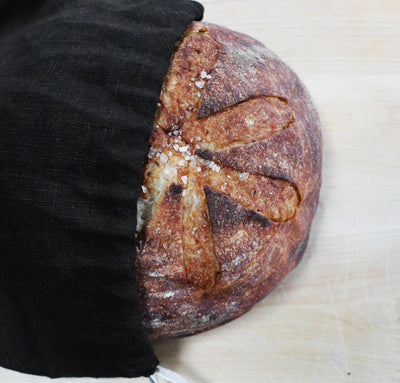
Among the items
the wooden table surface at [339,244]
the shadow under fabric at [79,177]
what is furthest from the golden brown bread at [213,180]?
the wooden table surface at [339,244]

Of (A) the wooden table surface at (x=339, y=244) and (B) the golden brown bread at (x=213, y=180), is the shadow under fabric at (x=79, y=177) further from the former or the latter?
(A) the wooden table surface at (x=339, y=244)

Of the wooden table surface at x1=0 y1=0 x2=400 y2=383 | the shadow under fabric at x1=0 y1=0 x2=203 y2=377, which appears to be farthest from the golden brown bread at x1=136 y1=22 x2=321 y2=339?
the wooden table surface at x1=0 y1=0 x2=400 y2=383

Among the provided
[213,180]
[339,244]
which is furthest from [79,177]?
[339,244]

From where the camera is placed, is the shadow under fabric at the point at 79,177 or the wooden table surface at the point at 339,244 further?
the wooden table surface at the point at 339,244

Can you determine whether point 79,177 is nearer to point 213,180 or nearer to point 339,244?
point 213,180

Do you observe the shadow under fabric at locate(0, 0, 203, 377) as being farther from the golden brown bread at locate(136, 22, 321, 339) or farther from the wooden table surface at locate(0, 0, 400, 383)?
the wooden table surface at locate(0, 0, 400, 383)

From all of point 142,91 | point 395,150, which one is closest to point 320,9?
point 395,150
